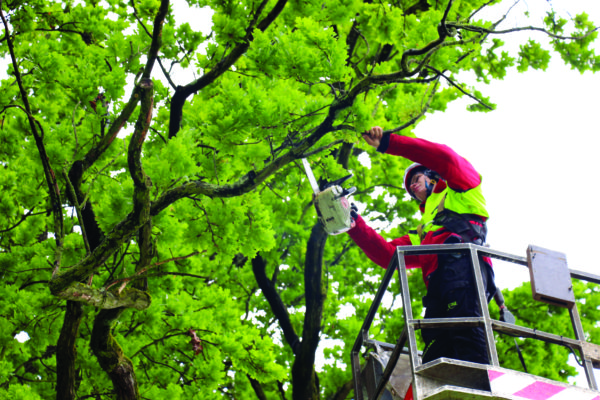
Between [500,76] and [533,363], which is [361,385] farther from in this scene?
[500,76]

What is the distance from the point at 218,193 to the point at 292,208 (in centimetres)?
408

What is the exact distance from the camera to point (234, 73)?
574 cm

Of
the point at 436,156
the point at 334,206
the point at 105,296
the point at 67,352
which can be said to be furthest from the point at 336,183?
the point at 67,352

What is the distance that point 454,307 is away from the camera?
3611mm

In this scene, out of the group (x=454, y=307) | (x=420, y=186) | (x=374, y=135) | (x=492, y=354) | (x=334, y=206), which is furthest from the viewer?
(x=420, y=186)

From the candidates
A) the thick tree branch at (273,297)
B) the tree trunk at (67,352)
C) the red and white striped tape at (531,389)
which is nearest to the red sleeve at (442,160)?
the red and white striped tape at (531,389)

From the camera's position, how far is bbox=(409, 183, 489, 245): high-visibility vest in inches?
159

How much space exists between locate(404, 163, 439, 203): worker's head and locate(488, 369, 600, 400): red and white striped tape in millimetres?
2194

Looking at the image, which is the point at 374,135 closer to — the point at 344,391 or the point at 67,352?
the point at 67,352

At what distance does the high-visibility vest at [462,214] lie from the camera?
4043 mm

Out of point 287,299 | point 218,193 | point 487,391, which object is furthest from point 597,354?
point 287,299

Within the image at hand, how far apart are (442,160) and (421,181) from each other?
72 centimetres

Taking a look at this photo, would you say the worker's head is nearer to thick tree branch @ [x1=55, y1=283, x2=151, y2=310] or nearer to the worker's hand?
the worker's hand

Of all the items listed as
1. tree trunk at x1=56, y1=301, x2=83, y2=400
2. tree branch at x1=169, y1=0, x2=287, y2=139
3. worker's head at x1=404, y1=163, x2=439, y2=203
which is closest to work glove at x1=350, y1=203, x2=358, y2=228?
worker's head at x1=404, y1=163, x2=439, y2=203
